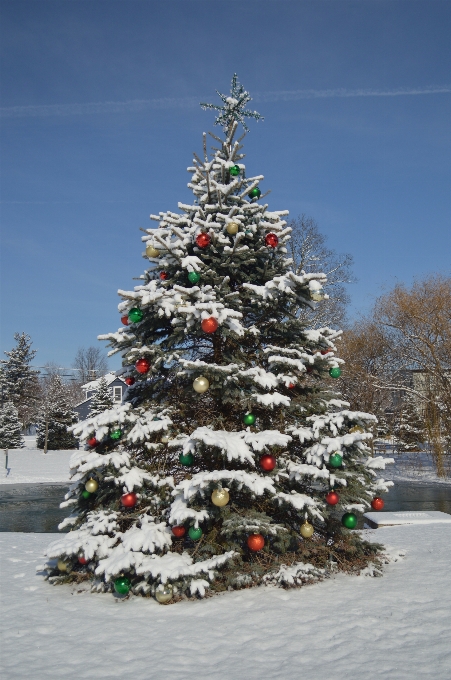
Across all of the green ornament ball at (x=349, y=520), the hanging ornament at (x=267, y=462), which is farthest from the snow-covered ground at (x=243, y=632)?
the hanging ornament at (x=267, y=462)

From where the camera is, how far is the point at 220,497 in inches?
227

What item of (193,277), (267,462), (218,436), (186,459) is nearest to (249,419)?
(267,462)

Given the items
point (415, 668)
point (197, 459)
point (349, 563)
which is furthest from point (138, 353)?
point (415, 668)

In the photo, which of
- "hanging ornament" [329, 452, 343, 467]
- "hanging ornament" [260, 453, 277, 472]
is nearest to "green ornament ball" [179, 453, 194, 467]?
"hanging ornament" [260, 453, 277, 472]

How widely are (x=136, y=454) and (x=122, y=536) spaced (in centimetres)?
104

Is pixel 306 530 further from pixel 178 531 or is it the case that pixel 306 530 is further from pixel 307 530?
pixel 178 531

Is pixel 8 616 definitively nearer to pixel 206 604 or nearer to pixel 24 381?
pixel 206 604

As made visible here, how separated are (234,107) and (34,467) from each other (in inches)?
954

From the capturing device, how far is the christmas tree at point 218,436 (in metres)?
6.00

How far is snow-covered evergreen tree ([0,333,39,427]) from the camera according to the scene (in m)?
43.5

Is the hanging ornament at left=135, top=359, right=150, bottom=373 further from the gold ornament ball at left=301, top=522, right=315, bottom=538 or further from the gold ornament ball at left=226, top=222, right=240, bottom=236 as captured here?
the gold ornament ball at left=301, top=522, right=315, bottom=538

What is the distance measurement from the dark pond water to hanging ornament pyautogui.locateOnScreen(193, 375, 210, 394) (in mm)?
7933

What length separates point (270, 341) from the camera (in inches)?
293

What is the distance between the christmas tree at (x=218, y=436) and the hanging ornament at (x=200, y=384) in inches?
2.4
